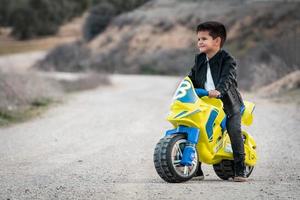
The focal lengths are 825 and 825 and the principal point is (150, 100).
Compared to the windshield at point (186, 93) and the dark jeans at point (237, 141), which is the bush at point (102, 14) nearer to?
the dark jeans at point (237, 141)

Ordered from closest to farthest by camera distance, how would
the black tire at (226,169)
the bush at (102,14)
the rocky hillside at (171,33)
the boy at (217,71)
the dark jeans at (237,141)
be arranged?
the boy at (217,71)
the dark jeans at (237,141)
the black tire at (226,169)
the rocky hillside at (171,33)
the bush at (102,14)

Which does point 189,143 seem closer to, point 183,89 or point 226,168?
point 183,89

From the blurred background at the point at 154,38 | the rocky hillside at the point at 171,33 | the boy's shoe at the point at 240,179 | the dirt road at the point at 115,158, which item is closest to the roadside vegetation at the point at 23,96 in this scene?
the dirt road at the point at 115,158

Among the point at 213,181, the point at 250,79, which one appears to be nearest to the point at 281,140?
the point at 213,181

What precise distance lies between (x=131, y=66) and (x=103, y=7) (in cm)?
889

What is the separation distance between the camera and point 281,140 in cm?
1364

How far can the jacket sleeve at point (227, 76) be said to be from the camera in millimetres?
8641

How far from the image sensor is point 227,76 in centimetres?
870

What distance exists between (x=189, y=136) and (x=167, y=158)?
15.0 inches

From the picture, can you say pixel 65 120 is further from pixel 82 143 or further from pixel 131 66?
pixel 131 66

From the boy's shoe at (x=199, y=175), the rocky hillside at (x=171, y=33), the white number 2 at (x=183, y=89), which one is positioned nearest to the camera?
the white number 2 at (x=183, y=89)

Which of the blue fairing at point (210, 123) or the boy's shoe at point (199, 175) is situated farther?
the boy's shoe at point (199, 175)

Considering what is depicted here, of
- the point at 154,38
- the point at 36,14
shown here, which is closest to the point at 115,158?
the point at 154,38

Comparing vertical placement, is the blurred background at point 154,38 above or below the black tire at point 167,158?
below
